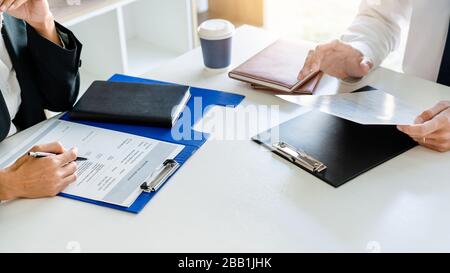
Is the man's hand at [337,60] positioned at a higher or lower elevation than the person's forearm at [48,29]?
lower

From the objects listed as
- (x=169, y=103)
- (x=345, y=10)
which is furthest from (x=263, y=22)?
(x=169, y=103)

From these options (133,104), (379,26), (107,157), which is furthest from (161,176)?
(379,26)

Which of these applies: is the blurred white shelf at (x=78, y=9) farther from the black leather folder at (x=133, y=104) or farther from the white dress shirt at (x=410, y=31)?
the white dress shirt at (x=410, y=31)

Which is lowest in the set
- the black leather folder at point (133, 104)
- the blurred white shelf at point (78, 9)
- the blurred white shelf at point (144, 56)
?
the blurred white shelf at point (144, 56)

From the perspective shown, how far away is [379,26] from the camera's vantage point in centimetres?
126

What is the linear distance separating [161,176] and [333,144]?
0.35 m

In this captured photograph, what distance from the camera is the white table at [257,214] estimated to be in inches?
29.4

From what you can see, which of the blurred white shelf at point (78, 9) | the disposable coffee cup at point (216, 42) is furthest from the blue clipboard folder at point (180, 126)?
the blurred white shelf at point (78, 9)

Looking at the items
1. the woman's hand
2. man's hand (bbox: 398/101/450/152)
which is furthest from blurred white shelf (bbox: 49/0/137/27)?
man's hand (bbox: 398/101/450/152)

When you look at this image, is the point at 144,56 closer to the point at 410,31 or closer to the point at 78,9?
the point at 78,9

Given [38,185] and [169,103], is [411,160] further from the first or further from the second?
[38,185]

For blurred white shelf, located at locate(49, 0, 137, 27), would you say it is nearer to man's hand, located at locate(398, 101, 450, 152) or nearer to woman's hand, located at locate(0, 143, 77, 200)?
woman's hand, located at locate(0, 143, 77, 200)

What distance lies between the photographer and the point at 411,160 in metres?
0.92

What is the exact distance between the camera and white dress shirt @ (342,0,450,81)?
1.21 metres
